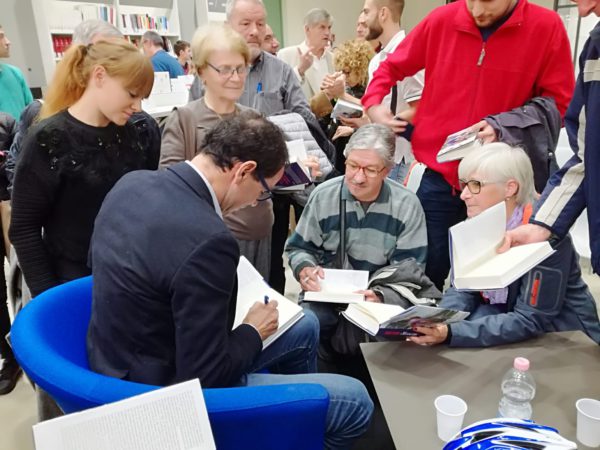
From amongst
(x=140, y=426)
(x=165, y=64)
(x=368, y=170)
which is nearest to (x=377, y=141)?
(x=368, y=170)

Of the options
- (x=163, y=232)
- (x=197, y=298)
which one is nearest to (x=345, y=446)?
(x=197, y=298)

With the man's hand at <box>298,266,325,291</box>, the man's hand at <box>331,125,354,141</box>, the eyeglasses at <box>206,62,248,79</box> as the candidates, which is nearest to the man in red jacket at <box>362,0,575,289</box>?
the man's hand at <box>298,266,325,291</box>

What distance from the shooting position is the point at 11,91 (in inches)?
124

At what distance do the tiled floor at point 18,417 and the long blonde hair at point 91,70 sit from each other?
53.0 inches

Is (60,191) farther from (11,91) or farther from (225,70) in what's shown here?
(11,91)

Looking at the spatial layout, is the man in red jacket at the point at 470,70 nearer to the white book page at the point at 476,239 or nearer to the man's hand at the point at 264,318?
the white book page at the point at 476,239

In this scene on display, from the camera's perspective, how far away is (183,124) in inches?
79.2

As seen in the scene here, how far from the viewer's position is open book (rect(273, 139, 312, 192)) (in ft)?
6.71

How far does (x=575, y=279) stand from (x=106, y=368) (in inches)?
57.7

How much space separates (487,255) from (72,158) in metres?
1.34

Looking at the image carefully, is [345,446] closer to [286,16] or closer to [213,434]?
[213,434]

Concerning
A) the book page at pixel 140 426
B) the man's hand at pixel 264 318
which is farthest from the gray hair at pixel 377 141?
the book page at pixel 140 426

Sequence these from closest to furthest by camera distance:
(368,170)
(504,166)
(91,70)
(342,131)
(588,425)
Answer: (588,425), (91,70), (504,166), (368,170), (342,131)

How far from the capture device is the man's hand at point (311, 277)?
2.06 metres
